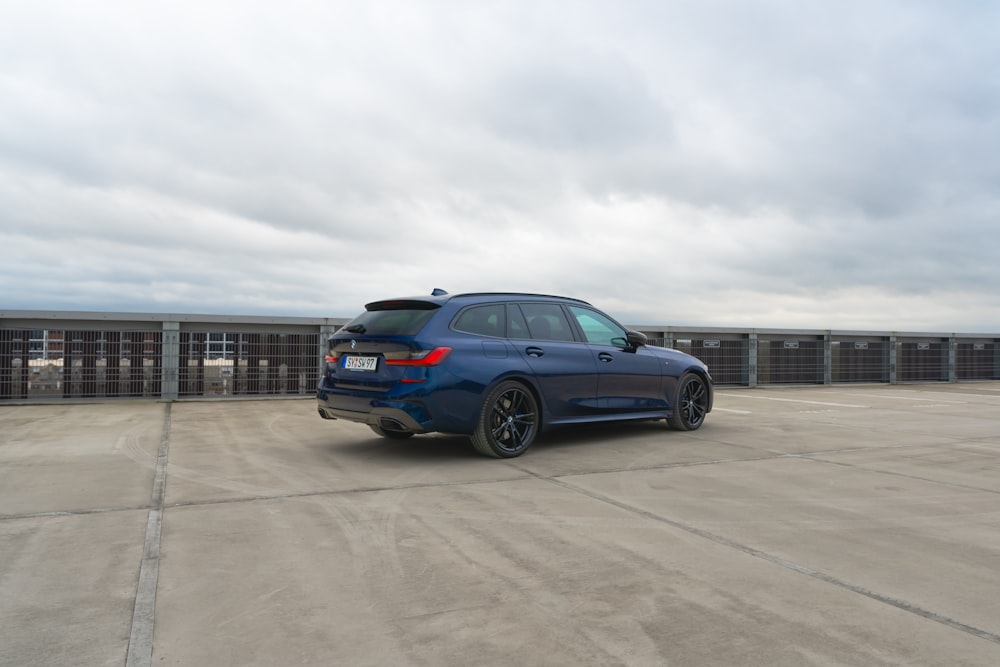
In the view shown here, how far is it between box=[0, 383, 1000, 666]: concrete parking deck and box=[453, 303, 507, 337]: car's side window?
112cm

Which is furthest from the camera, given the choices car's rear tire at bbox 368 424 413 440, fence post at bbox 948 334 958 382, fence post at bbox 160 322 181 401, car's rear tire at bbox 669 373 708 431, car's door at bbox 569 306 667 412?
fence post at bbox 948 334 958 382

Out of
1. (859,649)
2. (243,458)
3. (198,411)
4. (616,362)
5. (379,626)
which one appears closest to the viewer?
(859,649)

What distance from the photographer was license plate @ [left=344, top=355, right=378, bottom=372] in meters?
5.91

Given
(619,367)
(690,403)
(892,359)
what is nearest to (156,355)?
(619,367)

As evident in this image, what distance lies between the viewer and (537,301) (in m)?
6.77

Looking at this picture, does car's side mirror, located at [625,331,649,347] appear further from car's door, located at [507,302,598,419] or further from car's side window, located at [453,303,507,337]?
car's side window, located at [453,303,507,337]

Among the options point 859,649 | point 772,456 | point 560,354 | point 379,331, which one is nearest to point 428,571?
point 859,649

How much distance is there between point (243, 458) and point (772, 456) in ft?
15.2

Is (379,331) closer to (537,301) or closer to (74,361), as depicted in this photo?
(537,301)

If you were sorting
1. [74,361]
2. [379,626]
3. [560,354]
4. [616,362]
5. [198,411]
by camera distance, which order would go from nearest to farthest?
[379,626] → [560,354] → [616,362] → [198,411] → [74,361]

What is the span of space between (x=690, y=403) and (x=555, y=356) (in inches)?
92.0

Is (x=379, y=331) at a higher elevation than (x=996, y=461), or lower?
higher

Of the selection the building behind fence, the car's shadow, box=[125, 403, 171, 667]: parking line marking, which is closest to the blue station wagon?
the car's shadow

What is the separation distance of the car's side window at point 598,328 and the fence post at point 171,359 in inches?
290
